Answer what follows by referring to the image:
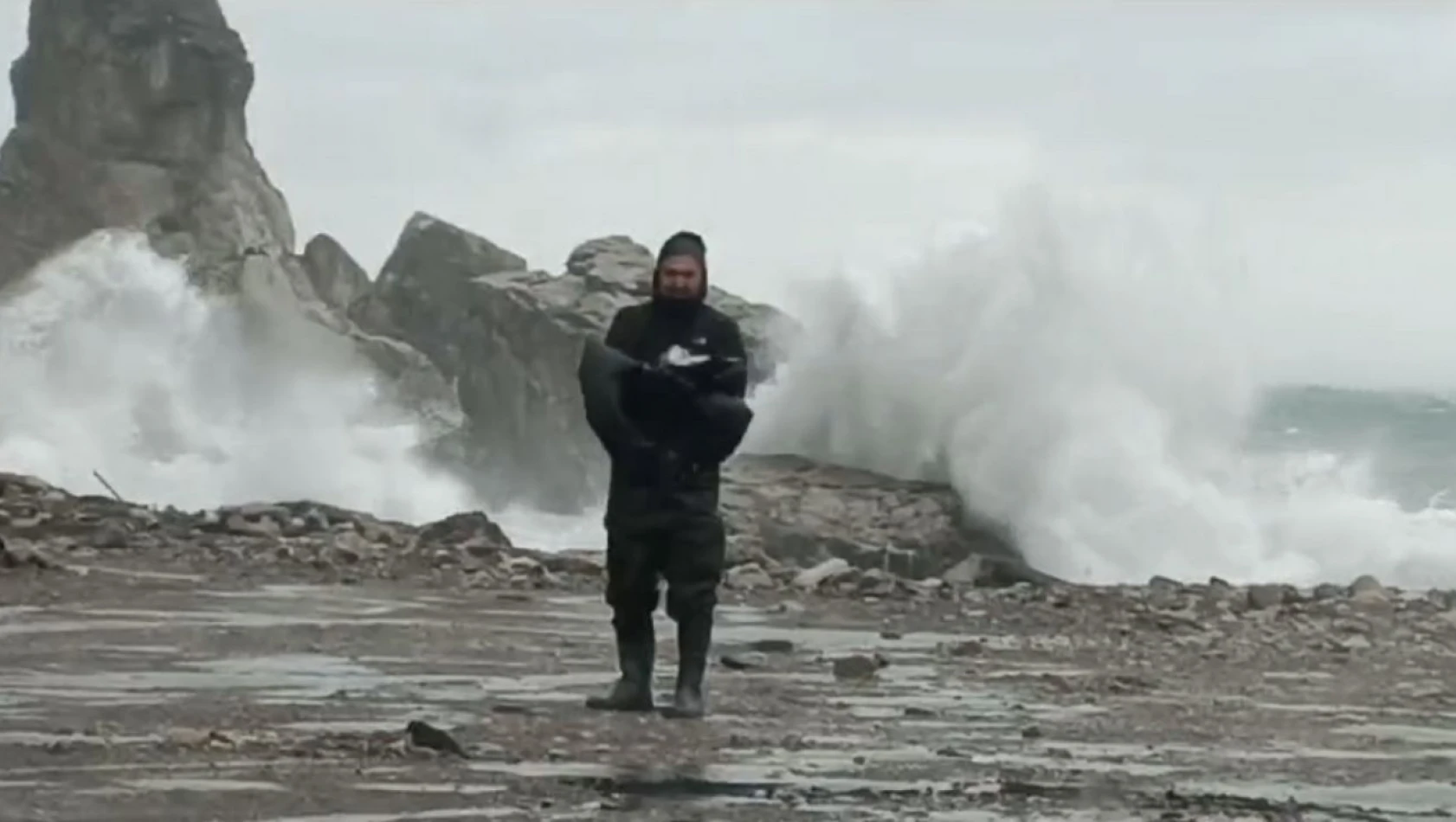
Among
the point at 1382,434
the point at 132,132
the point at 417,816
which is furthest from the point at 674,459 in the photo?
the point at 132,132

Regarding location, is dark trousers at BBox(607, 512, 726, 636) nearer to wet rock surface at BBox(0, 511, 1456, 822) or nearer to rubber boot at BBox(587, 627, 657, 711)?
rubber boot at BBox(587, 627, 657, 711)

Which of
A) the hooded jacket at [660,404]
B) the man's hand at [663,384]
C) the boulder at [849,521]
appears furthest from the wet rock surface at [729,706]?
the boulder at [849,521]

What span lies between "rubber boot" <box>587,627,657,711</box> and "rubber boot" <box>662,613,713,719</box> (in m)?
0.11

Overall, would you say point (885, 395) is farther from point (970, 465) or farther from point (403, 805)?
point (403, 805)

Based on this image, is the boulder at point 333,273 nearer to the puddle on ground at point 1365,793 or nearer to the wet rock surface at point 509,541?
the wet rock surface at point 509,541

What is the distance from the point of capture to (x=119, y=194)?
86.4 m

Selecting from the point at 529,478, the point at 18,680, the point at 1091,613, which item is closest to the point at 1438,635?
the point at 1091,613

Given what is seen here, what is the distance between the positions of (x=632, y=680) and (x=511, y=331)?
5492 centimetres

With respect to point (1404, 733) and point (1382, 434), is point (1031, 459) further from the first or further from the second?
point (1382, 434)

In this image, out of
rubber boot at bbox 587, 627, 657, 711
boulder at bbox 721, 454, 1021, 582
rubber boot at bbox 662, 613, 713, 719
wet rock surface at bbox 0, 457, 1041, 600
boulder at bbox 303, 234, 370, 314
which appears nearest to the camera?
rubber boot at bbox 662, 613, 713, 719

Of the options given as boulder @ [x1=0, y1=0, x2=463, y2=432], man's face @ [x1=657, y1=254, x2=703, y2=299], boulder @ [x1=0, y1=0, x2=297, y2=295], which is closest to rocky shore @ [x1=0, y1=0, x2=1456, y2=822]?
man's face @ [x1=657, y1=254, x2=703, y2=299]

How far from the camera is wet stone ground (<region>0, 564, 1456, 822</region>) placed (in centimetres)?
723

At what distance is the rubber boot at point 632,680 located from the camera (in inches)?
373

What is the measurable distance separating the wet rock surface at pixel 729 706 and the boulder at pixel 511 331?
33.0 m
